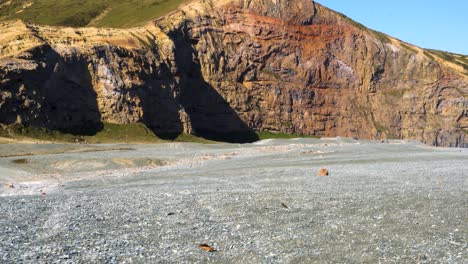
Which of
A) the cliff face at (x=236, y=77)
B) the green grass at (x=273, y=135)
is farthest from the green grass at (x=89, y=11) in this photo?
the green grass at (x=273, y=135)

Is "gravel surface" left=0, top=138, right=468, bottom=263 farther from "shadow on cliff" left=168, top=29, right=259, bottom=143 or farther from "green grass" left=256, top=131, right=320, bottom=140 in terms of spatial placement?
"green grass" left=256, top=131, right=320, bottom=140

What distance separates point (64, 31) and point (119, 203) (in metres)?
55.4

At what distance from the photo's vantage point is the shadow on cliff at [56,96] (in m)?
56.4

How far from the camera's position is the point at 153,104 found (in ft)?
236

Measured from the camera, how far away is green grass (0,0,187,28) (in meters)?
93.5

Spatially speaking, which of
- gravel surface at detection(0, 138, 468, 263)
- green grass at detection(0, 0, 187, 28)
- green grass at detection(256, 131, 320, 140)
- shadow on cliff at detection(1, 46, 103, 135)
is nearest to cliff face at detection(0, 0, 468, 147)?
shadow on cliff at detection(1, 46, 103, 135)

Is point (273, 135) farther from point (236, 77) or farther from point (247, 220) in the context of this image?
point (247, 220)

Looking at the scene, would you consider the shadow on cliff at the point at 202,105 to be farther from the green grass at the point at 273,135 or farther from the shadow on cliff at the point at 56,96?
the shadow on cliff at the point at 56,96

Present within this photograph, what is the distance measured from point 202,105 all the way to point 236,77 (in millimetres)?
10482

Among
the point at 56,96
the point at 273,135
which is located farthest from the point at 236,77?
the point at 56,96

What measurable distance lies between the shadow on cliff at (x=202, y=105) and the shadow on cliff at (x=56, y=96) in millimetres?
20739

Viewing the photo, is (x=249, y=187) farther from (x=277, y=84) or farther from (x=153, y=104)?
(x=277, y=84)

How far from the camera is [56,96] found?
6069 centimetres

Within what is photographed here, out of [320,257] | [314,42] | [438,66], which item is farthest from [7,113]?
[438,66]
